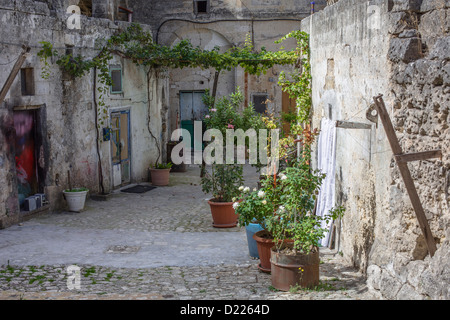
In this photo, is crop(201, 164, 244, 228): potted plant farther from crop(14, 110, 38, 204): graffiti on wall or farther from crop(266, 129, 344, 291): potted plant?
crop(14, 110, 38, 204): graffiti on wall

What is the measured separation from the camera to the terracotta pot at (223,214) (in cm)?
981

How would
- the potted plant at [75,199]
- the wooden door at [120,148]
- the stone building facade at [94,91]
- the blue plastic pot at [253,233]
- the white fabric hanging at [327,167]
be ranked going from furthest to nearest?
the wooden door at [120,148] < the potted plant at [75,199] < the stone building facade at [94,91] < the blue plastic pot at [253,233] < the white fabric hanging at [327,167]

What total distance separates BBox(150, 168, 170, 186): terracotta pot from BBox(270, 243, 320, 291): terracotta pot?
807cm

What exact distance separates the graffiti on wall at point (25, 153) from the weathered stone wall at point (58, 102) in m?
0.21

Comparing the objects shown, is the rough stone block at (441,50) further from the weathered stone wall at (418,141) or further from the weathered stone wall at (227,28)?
the weathered stone wall at (227,28)

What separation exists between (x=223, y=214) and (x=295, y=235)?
374cm


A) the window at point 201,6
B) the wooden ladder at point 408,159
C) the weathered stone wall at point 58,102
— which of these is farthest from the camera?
the window at point 201,6

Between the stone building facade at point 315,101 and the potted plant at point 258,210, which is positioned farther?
the potted plant at point 258,210

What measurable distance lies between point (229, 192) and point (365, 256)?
396 centimetres

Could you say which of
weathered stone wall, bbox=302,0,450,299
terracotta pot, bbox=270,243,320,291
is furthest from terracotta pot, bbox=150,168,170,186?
terracotta pot, bbox=270,243,320,291

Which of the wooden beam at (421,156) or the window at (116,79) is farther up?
the window at (116,79)

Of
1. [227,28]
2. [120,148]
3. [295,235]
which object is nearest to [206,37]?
[227,28]

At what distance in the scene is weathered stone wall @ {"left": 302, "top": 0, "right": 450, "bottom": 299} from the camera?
451cm

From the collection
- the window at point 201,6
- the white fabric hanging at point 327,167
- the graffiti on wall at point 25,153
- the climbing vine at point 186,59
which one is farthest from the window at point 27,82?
the window at point 201,6
